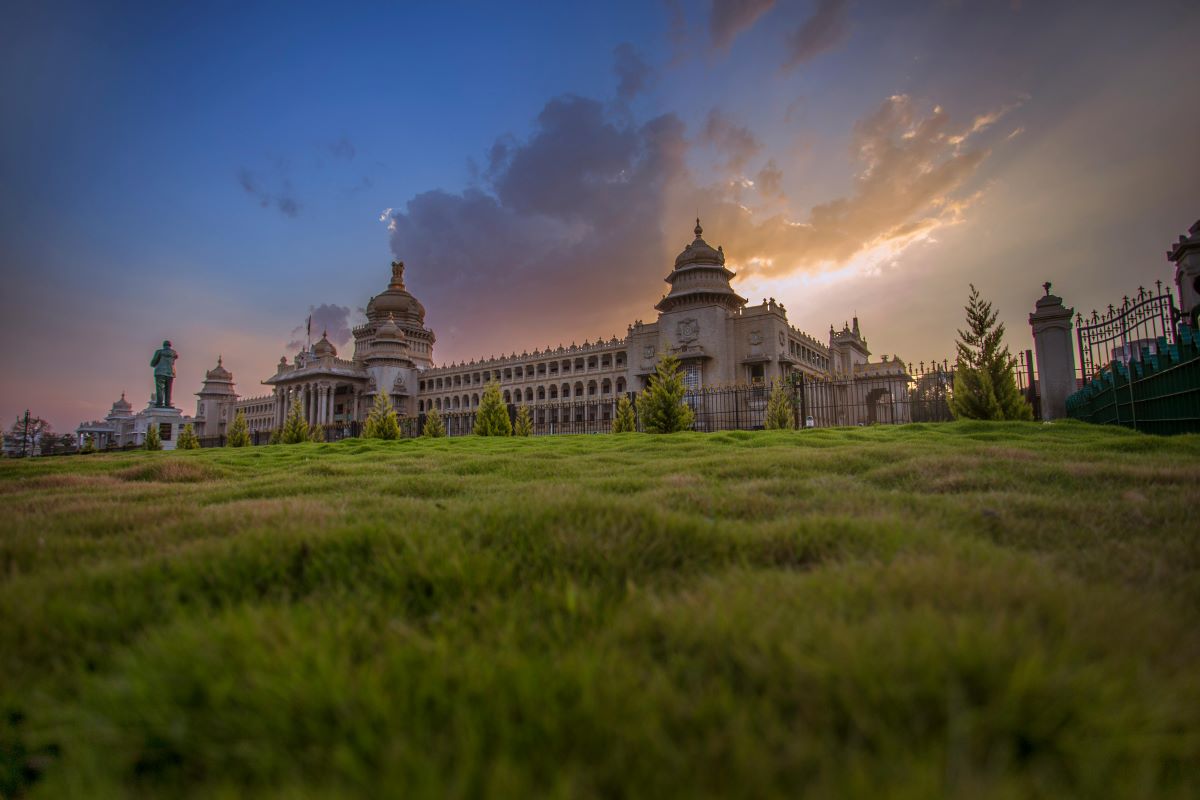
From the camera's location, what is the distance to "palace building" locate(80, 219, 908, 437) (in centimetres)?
4516

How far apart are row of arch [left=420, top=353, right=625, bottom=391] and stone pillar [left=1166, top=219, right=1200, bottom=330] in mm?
44899

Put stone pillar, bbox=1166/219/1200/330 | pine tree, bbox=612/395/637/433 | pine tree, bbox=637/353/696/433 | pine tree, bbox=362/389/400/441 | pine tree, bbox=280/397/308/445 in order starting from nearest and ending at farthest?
stone pillar, bbox=1166/219/1200/330 < pine tree, bbox=637/353/696/433 < pine tree, bbox=612/395/637/433 < pine tree, bbox=362/389/400/441 < pine tree, bbox=280/397/308/445

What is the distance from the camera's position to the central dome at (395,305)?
7512 cm

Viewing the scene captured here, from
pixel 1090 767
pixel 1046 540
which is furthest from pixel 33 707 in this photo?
pixel 1046 540

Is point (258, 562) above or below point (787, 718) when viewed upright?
above

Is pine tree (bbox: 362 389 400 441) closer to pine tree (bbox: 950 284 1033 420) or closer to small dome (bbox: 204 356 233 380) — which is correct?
pine tree (bbox: 950 284 1033 420)

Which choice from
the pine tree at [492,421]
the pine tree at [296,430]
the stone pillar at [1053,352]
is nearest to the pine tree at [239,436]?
the pine tree at [296,430]

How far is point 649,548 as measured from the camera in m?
2.39

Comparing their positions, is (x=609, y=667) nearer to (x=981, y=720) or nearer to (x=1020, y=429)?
(x=981, y=720)

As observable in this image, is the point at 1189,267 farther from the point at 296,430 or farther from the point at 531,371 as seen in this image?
the point at 531,371

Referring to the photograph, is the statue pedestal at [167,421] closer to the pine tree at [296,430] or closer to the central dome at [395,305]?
the central dome at [395,305]

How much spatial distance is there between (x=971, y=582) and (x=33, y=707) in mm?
2781

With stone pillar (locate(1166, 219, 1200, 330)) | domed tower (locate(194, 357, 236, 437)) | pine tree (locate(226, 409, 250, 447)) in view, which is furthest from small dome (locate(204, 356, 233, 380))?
stone pillar (locate(1166, 219, 1200, 330))

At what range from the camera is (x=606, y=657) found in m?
1.46
